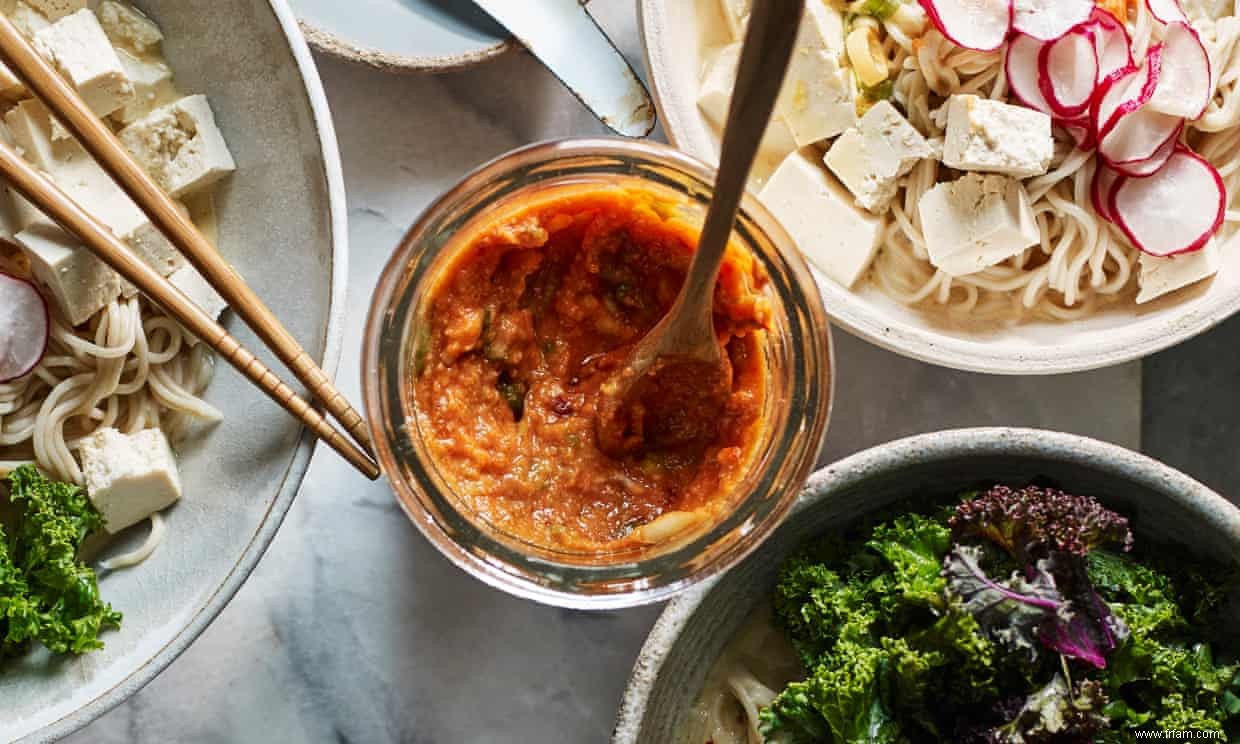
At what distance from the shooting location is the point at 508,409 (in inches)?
69.1

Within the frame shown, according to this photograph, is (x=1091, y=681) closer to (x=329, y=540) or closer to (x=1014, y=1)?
(x=1014, y=1)

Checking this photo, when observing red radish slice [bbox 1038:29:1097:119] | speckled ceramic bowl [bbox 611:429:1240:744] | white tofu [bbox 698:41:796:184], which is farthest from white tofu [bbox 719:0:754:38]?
speckled ceramic bowl [bbox 611:429:1240:744]

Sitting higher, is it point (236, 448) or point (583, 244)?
point (583, 244)

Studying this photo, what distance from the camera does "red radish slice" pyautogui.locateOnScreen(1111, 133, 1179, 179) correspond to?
1945 millimetres

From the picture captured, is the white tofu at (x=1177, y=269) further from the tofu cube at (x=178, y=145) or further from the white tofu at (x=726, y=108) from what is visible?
the tofu cube at (x=178, y=145)

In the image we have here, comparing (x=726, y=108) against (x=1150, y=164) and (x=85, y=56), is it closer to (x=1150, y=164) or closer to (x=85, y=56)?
(x=1150, y=164)

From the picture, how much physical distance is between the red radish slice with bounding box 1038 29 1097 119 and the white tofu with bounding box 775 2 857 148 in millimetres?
281

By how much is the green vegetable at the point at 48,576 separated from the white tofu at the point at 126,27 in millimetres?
615

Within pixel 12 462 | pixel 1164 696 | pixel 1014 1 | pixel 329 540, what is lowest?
pixel 329 540

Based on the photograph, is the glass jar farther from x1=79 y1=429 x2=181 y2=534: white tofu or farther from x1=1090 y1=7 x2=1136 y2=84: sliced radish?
x1=1090 y1=7 x2=1136 y2=84: sliced radish

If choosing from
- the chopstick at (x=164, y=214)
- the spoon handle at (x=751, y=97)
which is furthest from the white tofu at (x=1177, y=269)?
the chopstick at (x=164, y=214)

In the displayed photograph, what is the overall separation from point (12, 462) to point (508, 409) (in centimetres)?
70

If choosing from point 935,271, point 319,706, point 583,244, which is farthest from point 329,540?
point 935,271

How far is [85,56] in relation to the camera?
176cm
